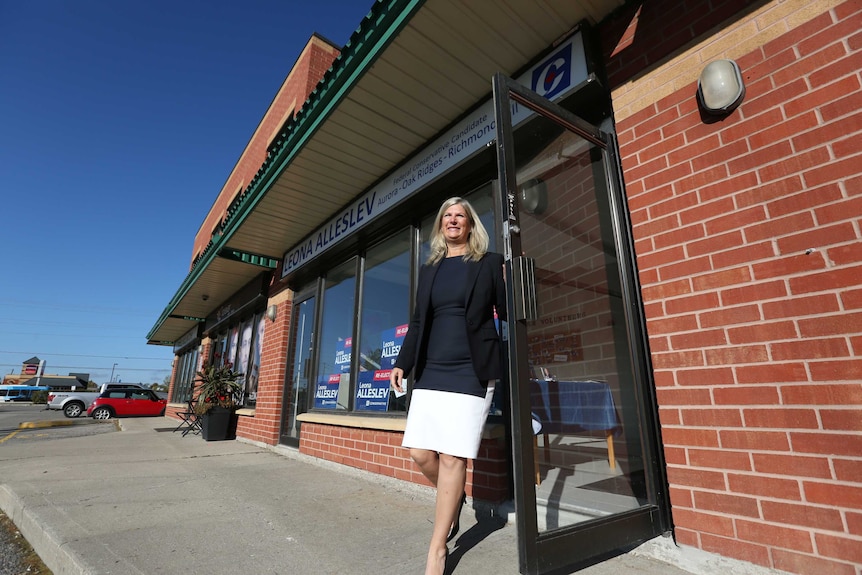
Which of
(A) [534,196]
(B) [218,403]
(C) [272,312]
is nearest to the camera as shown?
(A) [534,196]

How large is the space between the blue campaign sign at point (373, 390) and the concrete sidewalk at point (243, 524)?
68 cm

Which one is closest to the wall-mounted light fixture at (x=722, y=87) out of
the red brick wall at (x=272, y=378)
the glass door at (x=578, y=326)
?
the glass door at (x=578, y=326)

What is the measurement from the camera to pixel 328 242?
5.62 metres

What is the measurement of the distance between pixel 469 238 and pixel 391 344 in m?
2.57

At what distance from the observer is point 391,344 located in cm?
461

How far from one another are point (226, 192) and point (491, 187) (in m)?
13.7

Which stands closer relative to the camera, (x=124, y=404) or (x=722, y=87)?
(x=722, y=87)

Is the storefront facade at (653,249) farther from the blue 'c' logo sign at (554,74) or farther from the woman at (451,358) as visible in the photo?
the woman at (451,358)

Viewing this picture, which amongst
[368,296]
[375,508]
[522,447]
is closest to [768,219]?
[522,447]

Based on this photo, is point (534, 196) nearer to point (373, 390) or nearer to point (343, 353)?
point (373, 390)

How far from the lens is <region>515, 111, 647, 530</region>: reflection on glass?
89.0 inches

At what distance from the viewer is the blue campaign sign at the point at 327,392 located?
5418mm

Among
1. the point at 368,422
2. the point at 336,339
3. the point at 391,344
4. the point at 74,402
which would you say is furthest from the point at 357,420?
the point at 74,402

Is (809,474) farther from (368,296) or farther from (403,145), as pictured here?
(368,296)
